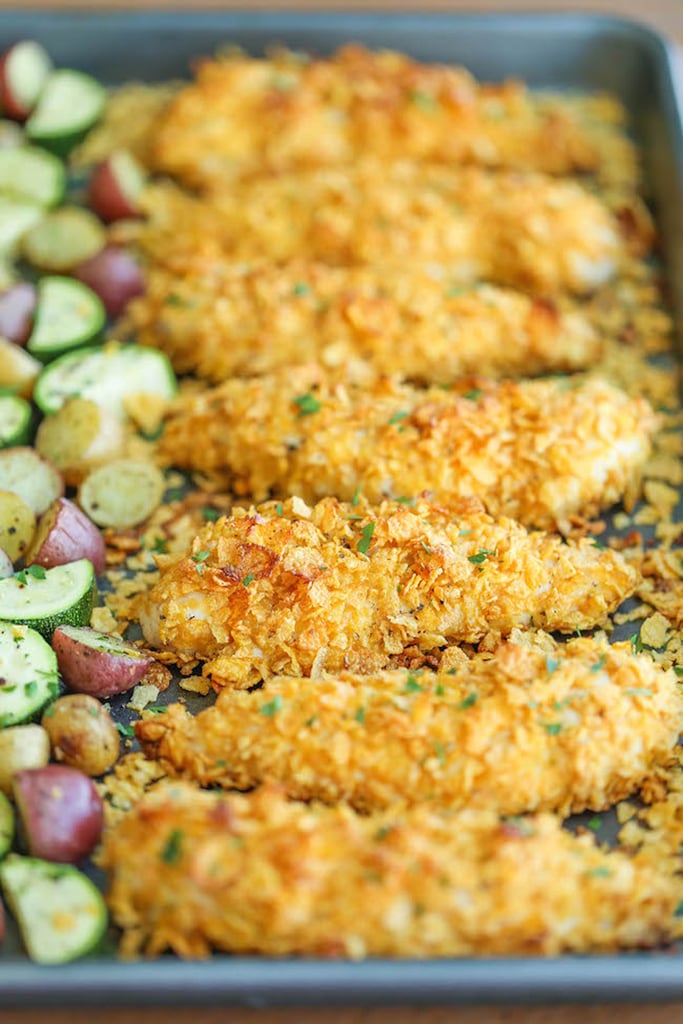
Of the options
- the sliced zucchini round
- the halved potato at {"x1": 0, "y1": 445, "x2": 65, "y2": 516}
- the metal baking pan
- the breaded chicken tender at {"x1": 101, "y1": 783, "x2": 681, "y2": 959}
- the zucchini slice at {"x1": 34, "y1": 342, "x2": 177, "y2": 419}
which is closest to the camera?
the breaded chicken tender at {"x1": 101, "y1": 783, "x2": 681, "y2": 959}

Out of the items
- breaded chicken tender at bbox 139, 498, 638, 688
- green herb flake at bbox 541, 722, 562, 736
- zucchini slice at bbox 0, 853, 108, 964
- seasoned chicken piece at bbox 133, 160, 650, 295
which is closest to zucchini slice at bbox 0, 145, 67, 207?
seasoned chicken piece at bbox 133, 160, 650, 295

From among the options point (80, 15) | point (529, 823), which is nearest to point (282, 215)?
point (80, 15)

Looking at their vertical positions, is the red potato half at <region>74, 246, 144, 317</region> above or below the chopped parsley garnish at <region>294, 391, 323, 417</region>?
below

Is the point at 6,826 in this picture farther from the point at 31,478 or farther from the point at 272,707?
the point at 31,478

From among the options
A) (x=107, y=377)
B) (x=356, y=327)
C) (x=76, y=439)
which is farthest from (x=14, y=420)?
(x=356, y=327)

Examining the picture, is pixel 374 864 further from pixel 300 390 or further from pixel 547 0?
pixel 547 0

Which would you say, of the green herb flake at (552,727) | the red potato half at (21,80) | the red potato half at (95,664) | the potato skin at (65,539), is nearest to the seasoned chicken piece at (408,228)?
the red potato half at (21,80)

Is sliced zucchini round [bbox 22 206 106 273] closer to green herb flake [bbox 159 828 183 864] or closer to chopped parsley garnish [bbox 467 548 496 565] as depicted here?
chopped parsley garnish [bbox 467 548 496 565]
